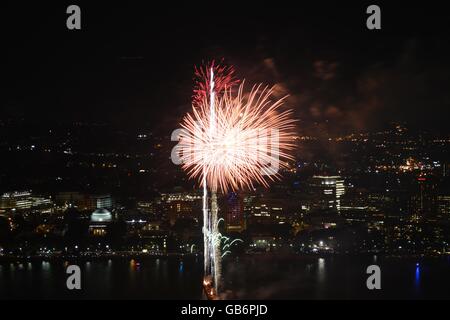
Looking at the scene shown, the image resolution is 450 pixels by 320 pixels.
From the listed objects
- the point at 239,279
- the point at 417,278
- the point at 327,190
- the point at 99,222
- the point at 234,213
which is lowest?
the point at 417,278

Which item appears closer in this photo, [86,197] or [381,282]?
[381,282]

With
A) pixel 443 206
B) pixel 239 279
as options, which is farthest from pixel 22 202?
pixel 443 206

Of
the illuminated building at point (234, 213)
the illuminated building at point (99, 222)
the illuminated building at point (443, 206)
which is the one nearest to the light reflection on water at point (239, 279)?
the illuminated building at point (234, 213)

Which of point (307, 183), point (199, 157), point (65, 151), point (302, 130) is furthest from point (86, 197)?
point (199, 157)

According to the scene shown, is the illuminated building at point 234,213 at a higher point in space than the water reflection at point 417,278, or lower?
higher

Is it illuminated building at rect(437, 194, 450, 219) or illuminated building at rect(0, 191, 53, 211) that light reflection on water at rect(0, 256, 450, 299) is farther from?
illuminated building at rect(0, 191, 53, 211)

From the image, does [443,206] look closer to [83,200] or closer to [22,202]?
[83,200]

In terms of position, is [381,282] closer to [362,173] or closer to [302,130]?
[302,130]

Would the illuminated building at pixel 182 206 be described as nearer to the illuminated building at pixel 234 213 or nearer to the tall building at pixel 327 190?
the illuminated building at pixel 234 213
